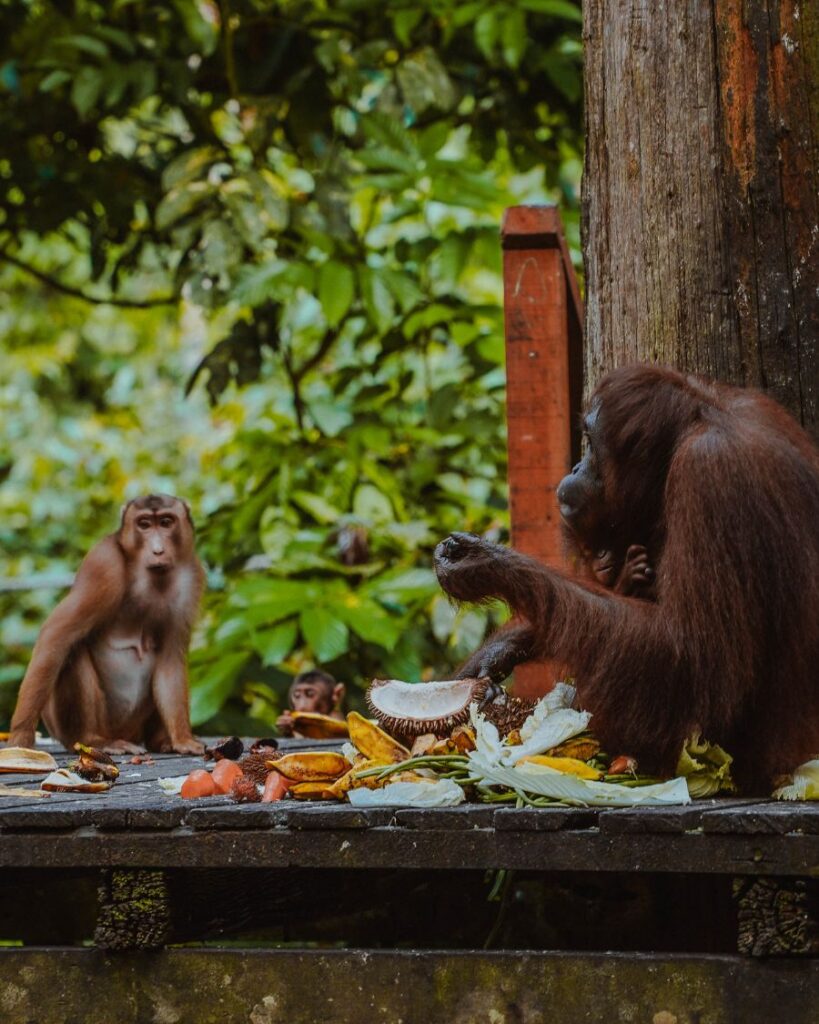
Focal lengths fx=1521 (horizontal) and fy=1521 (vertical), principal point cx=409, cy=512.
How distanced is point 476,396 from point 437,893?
293 centimetres

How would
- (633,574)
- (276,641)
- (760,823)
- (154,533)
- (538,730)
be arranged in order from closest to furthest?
(760,823)
(538,730)
(633,574)
(276,641)
(154,533)

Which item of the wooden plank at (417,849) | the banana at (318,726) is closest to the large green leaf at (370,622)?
the banana at (318,726)

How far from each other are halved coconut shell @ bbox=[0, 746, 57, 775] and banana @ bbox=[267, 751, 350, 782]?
45.2 inches

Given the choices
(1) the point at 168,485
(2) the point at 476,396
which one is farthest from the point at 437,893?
(1) the point at 168,485

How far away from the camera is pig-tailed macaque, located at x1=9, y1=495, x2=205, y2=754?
225 inches

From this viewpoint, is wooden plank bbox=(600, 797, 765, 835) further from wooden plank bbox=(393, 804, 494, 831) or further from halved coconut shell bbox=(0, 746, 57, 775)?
halved coconut shell bbox=(0, 746, 57, 775)

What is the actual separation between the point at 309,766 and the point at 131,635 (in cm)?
300

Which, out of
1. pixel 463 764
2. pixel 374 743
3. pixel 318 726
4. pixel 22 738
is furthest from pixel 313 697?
pixel 463 764

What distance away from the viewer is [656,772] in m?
3.23

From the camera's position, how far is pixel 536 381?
4543 mm

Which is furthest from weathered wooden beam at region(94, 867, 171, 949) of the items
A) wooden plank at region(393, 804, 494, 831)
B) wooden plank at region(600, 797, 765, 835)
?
wooden plank at region(600, 797, 765, 835)

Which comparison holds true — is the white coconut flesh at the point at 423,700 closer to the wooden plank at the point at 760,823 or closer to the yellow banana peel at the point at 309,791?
the yellow banana peel at the point at 309,791

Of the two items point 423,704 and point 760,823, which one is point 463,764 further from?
point 760,823

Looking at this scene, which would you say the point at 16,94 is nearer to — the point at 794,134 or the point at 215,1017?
the point at 794,134
